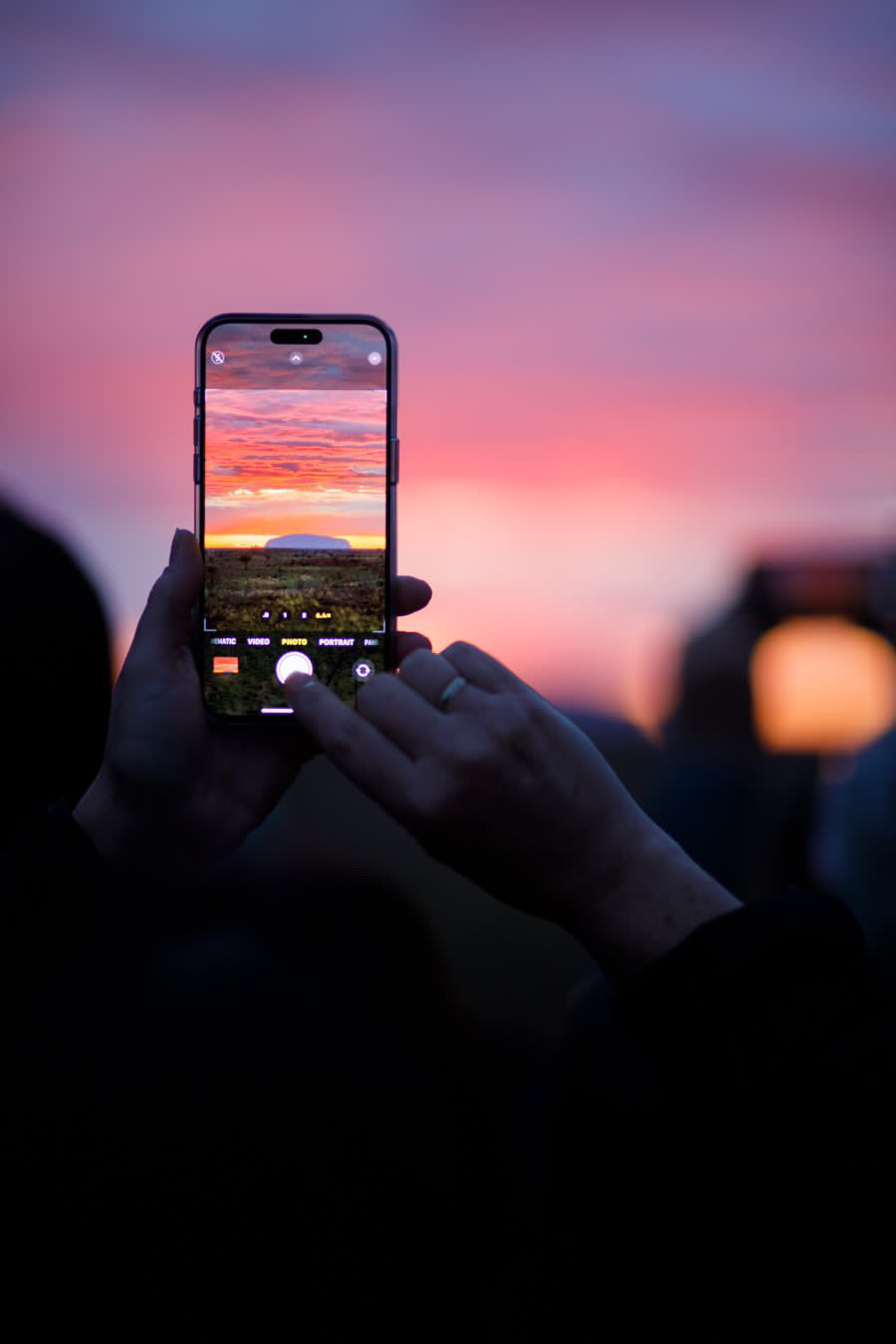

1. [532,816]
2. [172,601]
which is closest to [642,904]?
[532,816]

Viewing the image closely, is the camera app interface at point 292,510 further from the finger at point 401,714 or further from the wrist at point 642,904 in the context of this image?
the wrist at point 642,904

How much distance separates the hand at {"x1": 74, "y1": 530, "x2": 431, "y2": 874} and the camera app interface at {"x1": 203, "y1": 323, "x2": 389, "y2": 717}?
83 millimetres

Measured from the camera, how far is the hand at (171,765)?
5.51ft

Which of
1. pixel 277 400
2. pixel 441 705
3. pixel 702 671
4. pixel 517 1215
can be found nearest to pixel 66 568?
pixel 277 400

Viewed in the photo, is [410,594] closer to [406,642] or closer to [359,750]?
[406,642]

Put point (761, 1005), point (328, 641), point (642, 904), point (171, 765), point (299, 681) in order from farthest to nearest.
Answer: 1. point (328, 641)
2. point (171, 765)
3. point (299, 681)
4. point (642, 904)
5. point (761, 1005)

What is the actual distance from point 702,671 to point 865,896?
2338 millimetres

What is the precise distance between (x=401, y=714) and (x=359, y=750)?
2.7 inches

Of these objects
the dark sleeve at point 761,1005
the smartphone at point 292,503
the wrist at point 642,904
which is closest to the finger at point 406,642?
the smartphone at point 292,503

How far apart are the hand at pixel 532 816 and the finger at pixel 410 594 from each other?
61cm

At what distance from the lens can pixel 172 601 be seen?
5.58 ft

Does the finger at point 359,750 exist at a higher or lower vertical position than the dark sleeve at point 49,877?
higher

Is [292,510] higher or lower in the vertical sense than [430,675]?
higher

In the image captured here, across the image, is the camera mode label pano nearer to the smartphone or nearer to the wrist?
the smartphone
